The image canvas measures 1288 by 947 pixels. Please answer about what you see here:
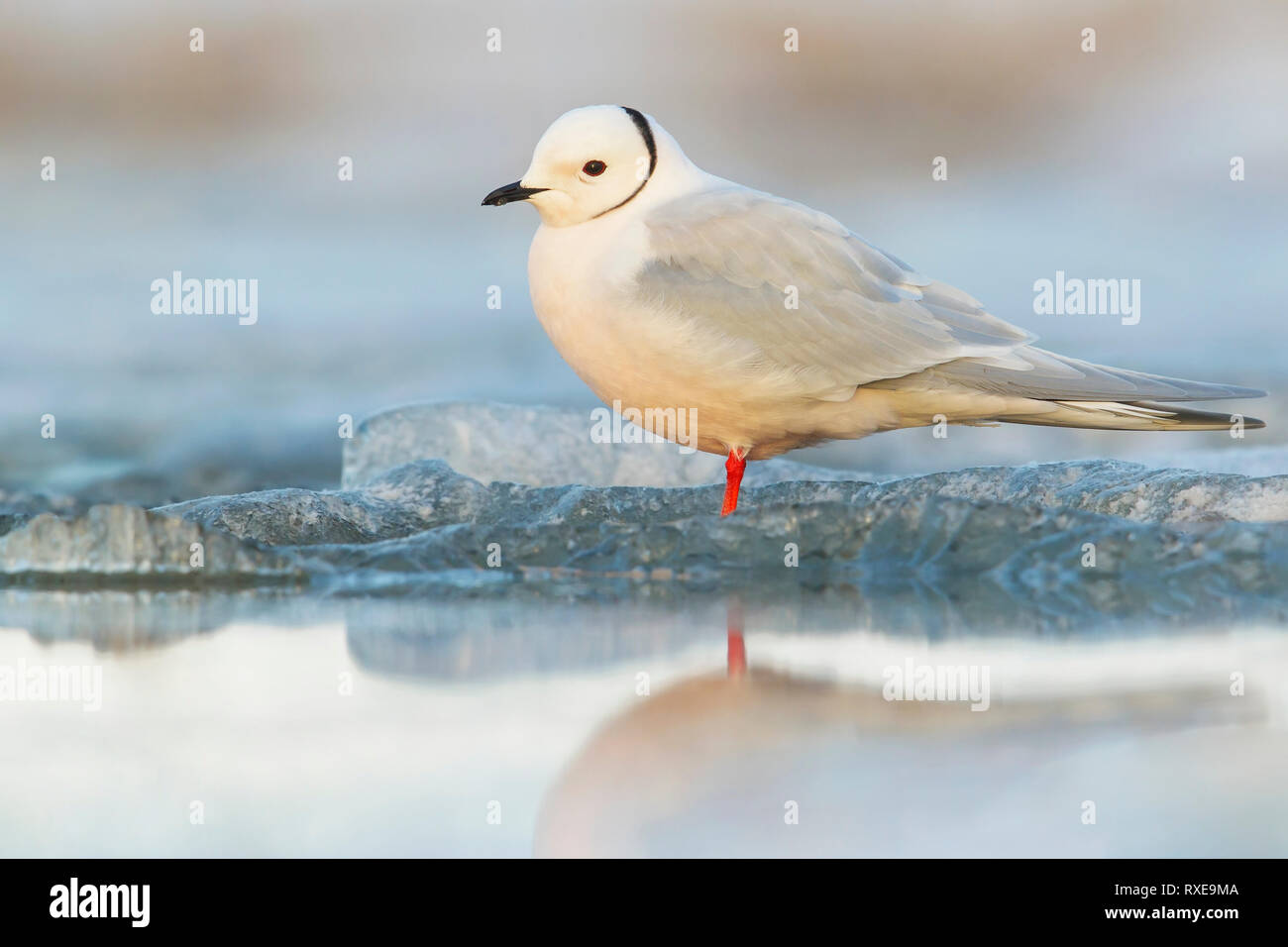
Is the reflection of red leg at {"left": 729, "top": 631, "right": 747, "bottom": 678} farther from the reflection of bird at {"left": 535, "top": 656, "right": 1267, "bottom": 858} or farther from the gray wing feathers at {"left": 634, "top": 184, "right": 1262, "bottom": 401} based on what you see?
the gray wing feathers at {"left": 634, "top": 184, "right": 1262, "bottom": 401}

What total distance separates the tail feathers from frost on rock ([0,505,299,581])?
1890 mm

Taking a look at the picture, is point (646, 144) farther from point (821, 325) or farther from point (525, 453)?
point (525, 453)

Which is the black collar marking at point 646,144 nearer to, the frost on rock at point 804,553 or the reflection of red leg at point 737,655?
the frost on rock at point 804,553

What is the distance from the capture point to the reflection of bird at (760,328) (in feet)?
11.5

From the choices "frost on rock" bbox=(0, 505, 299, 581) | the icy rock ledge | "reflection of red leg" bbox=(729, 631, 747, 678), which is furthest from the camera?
the icy rock ledge

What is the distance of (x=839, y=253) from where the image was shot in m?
3.66

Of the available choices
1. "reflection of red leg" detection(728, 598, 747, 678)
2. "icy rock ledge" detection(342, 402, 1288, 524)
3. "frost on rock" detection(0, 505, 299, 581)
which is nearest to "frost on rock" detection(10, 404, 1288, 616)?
"frost on rock" detection(0, 505, 299, 581)

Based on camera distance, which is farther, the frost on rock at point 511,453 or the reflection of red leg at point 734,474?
the frost on rock at point 511,453

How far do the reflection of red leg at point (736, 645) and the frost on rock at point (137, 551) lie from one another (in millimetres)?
1004

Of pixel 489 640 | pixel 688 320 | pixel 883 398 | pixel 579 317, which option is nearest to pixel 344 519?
pixel 579 317

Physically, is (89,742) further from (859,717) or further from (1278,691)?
(1278,691)

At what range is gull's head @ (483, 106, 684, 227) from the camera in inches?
147

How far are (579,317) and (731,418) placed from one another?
458mm

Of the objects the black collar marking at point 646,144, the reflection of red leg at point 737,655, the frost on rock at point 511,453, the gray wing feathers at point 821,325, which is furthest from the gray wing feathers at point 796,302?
the frost on rock at point 511,453
